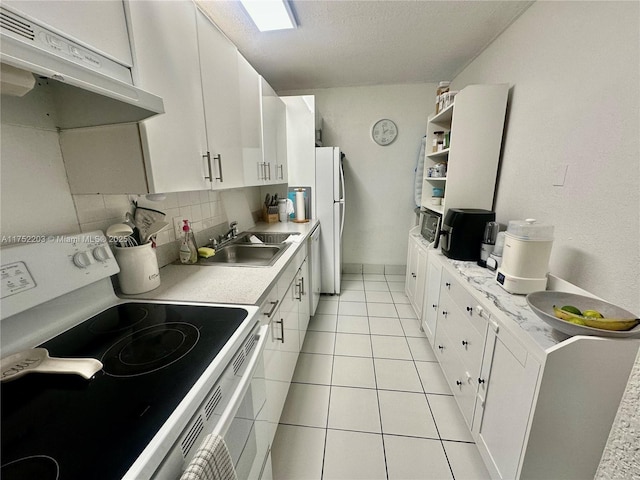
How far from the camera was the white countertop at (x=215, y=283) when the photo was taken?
106 cm

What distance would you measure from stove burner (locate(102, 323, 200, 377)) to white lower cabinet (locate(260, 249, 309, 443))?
31 cm

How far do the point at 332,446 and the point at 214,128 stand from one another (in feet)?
5.79

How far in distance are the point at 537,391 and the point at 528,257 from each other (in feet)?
2.04

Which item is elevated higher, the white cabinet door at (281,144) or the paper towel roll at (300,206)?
the white cabinet door at (281,144)

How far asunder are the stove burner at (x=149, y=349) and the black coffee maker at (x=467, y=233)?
167 centimetres

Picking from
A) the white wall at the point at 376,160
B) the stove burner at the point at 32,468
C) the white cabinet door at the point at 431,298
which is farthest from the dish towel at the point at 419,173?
the stove burner at the point at 32,468

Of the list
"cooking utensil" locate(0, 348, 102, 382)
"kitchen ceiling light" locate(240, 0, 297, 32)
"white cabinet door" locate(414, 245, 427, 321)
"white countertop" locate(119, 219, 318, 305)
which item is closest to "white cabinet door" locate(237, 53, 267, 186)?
"kitchen ceiling light" locate(240, 0, 297, 32)

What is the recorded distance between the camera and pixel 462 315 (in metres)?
1.50

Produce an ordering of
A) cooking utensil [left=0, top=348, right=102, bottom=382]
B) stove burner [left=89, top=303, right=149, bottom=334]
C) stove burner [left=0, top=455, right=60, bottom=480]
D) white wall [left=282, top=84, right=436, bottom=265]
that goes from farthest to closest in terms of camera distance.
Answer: white wall [left=282, top=84, right=436, bottom=265] < stove burner [left=89, top=303, right=149, bottom=334] < cooking utensil [left=0, top=348, right=102, bottom=382] < stove burner [left=0, top=455, right=60, bottom=480]

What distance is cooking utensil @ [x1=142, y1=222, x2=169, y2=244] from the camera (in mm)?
1097

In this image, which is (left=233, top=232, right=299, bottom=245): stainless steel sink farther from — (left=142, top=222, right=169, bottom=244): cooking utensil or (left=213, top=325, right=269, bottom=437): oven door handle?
(left=213, top=325, right=269, bottom=437): oven door handle

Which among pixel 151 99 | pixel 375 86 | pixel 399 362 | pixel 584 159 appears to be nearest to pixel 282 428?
pixel 399 362

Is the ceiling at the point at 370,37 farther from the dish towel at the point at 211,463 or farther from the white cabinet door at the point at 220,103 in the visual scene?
the dish towel at the point at 211,463

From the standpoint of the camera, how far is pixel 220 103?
1.38 metres
